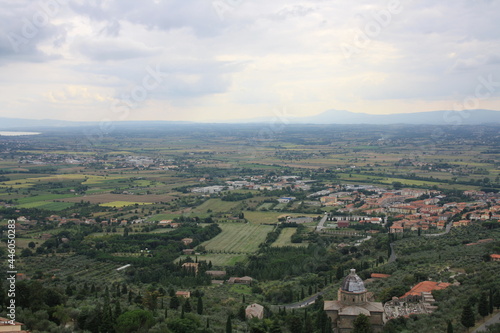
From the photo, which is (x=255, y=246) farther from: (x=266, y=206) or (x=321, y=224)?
(x=266, y=206)

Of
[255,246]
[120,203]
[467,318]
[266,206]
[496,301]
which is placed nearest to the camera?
[467,318]

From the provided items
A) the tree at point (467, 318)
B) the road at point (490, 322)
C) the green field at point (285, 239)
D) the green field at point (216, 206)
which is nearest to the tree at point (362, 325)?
the tree at point (467, 318)

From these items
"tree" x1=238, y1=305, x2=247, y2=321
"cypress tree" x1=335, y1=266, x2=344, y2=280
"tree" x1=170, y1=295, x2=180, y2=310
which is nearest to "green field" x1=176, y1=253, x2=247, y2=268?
"cypress tree" x1=335, y1=266, x2=344, y2=280

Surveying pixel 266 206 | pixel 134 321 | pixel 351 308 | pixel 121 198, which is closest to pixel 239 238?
pixel 266 206

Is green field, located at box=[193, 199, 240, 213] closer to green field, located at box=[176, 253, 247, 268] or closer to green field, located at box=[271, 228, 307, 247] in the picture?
green field, located at box=[271, 228, 307, 247]

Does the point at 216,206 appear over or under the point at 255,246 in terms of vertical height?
over

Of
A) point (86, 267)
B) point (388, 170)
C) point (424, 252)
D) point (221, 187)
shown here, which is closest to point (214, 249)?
point (86, 267)

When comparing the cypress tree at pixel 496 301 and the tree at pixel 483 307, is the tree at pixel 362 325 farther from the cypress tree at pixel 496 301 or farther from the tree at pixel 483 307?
the cypress tree at pixel 496 301
